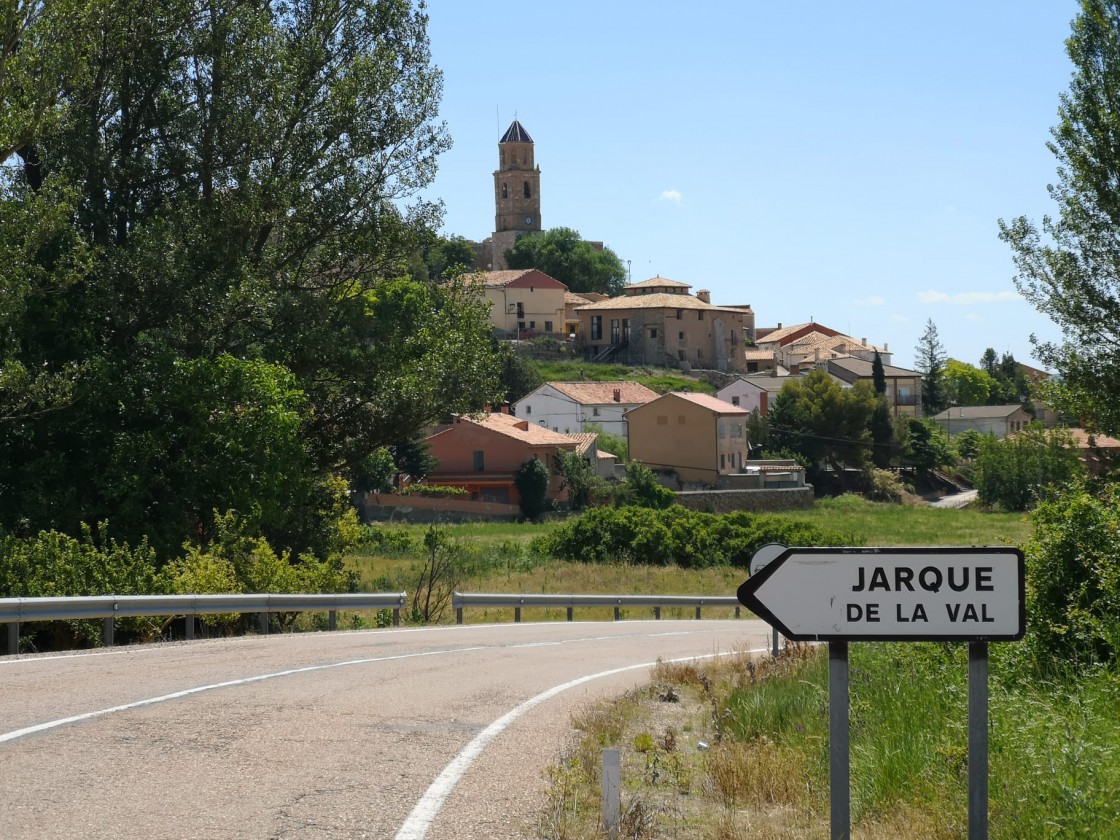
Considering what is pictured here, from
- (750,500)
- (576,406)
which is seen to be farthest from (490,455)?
(576,406)

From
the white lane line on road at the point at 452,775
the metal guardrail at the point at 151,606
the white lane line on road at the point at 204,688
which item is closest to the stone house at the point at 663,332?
the metal guardrail at the point at 151,606

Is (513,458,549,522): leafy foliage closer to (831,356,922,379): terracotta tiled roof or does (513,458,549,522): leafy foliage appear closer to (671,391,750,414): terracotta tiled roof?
(671,391,750,414): terracotta tiled roof

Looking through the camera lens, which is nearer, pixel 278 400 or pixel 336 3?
pixel 278 400

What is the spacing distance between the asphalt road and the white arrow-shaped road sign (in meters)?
2.68

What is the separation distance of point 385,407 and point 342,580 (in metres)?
4.70

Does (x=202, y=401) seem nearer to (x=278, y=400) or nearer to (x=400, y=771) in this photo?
(x=278, y=400)

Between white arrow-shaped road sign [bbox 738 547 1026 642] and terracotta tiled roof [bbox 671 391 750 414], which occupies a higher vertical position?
terracotta tiled roof [bbox 671 391 750 414]

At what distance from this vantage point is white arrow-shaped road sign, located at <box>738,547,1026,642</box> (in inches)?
191

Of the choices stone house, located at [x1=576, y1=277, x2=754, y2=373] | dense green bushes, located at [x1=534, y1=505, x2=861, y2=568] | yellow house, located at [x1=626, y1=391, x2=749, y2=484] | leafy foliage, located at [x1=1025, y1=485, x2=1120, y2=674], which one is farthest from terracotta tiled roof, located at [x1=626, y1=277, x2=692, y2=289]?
leafy foliage, located at [x1=1025, y1=485, x2=1120, y2=674]

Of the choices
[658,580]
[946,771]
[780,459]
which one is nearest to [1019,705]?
[946,771]

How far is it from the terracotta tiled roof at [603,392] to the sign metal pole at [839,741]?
328 ft

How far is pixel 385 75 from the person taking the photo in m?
28.8

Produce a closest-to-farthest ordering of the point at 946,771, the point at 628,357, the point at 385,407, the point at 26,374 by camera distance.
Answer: the point at 946,771
the point at 26,374
the point at 385,407
the point at 628,357

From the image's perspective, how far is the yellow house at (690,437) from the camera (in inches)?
3686
